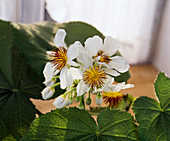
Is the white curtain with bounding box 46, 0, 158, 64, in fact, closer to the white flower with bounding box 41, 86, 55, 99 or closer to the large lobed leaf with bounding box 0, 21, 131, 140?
the large lobed leaf with bounding box 0, 21, 131, 140

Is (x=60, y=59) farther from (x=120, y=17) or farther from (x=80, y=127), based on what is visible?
(x=120, y=17)

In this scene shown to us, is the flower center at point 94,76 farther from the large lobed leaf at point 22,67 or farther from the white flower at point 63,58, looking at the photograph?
the large lobed leaf at point 22,67

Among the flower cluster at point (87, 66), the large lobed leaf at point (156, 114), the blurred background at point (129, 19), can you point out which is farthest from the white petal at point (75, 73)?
the blurred background at point (129, 19)

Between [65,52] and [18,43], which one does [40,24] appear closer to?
[18,43]

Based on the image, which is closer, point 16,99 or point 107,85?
point 107,85

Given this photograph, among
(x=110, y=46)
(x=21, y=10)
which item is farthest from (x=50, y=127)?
(x=21, y=10)
